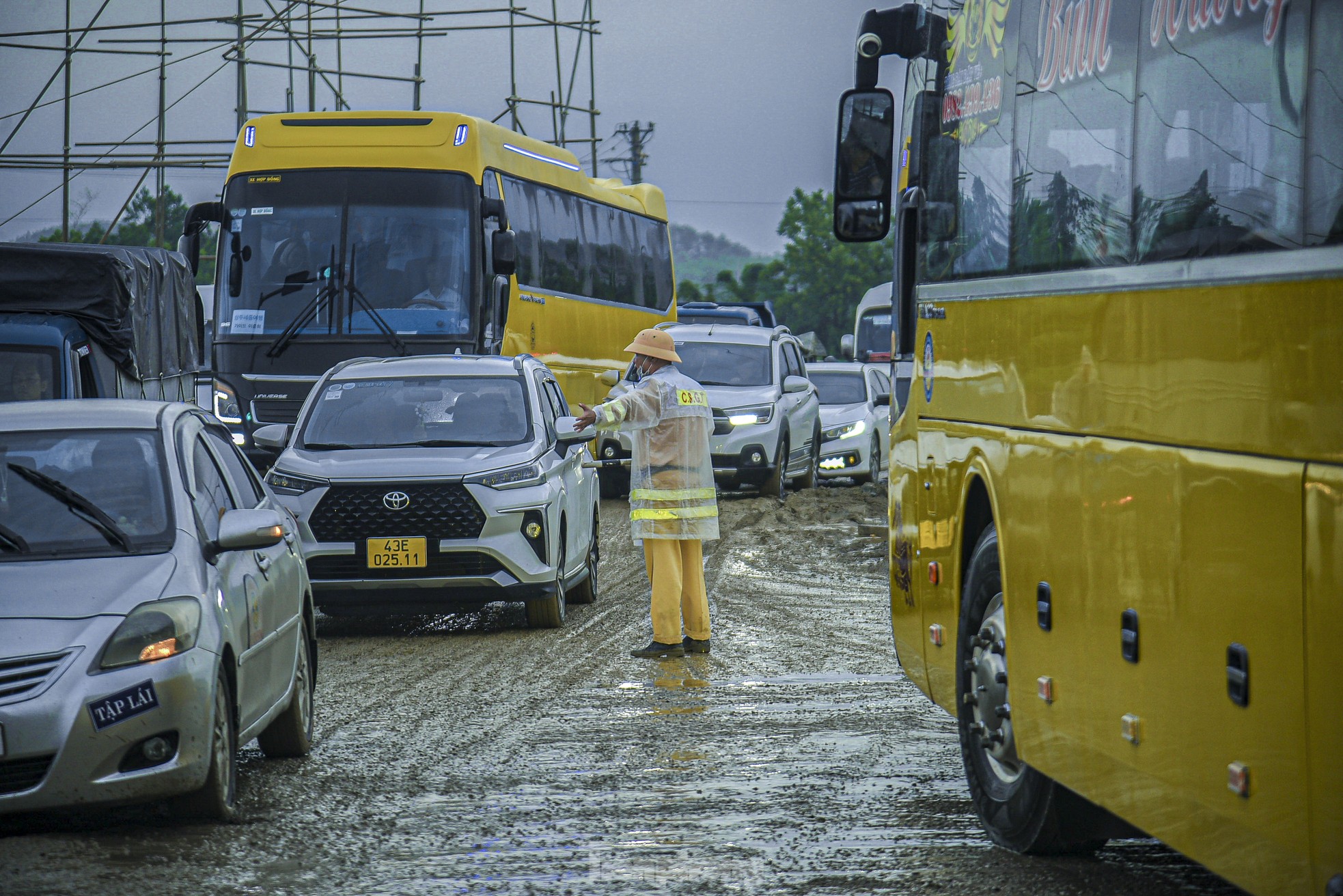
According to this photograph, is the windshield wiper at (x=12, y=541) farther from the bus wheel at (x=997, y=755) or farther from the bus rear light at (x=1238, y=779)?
the bus rear light at (x=1238, y=779)

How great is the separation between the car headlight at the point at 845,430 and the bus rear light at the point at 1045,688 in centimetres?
2295

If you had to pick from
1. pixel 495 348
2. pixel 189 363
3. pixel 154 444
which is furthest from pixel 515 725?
pixel 495 348

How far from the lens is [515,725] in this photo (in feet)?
28.0

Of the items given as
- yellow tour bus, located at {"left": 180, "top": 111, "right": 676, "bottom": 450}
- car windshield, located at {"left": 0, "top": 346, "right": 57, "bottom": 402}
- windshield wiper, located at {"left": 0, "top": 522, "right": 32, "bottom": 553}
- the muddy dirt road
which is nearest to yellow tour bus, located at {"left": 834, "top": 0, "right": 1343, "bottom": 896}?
the muddy dirt road

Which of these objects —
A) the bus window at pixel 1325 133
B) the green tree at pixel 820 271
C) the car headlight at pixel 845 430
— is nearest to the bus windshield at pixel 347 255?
the car headlight at pixel 845 430

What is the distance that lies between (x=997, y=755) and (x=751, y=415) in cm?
1714

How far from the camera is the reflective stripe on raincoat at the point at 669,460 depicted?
11070 mm

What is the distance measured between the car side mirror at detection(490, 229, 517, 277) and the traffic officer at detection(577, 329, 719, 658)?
852 centimetres

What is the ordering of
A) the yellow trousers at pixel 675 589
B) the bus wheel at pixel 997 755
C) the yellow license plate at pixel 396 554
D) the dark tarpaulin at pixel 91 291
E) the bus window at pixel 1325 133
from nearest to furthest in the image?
1. the bus window at pixel 1325 133
2. the bus wheel at pixel 997 755
3. the yellow trousers at pixel 675 589
4. the yellow license plate at pixel 396 554
5. the dark tarpaulin at pixel 91 291

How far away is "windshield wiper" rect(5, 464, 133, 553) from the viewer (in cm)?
656

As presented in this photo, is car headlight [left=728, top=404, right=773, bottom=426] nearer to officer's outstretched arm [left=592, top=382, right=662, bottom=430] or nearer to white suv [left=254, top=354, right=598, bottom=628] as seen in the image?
white suv [left=254, top=354, right=598, bottom=628]

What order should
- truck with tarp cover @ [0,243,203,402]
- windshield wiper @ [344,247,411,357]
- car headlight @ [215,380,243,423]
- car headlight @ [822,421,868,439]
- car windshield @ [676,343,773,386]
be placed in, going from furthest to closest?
car headlight @ [822,421,868,439]
car windshield @ [676,343,773,386]
car headlight @ [215,380,243,423]
windshield wiper @ [344,247,411,357]
truck with tarp cover @ [0,243,203,402]

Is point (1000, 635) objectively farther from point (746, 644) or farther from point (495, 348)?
point (495, 348)

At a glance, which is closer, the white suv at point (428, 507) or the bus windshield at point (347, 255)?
the white suv at point (428, 507)
